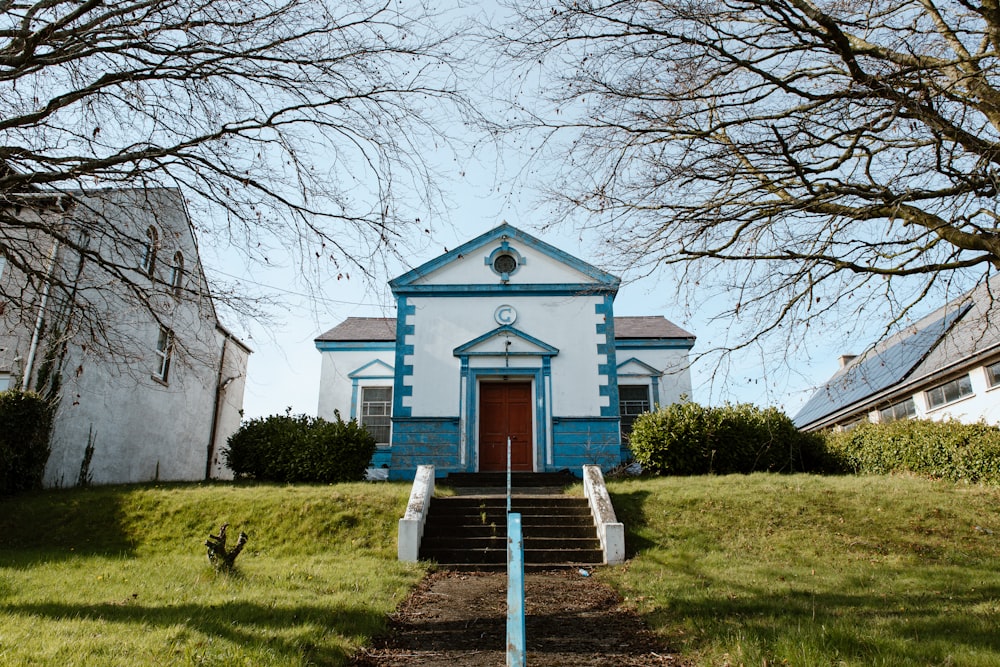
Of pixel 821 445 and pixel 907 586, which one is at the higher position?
pixel 821 445

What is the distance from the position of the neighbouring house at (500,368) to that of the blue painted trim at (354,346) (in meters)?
1.68

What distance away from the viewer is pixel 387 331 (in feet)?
67.6

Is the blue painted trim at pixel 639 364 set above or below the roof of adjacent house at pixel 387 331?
below

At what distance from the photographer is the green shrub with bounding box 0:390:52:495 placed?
1223 centimetres

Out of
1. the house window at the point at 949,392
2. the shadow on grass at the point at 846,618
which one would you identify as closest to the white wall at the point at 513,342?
the shadow on grass at the point at 846,618

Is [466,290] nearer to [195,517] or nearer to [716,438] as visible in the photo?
[716,438]

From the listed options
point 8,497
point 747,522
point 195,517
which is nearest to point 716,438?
point 747,522

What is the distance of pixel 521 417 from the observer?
16.6 meters

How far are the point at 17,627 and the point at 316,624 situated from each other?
7.61 ft

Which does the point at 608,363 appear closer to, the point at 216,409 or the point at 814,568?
the point at 814,568

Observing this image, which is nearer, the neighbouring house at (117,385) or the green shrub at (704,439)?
the neighbouring house at (117,385)

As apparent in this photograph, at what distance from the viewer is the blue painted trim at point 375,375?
62.8 ft

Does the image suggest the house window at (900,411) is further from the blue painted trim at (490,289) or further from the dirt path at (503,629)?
the dirt path at (503,629)

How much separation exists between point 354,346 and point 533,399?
20.6 ft
